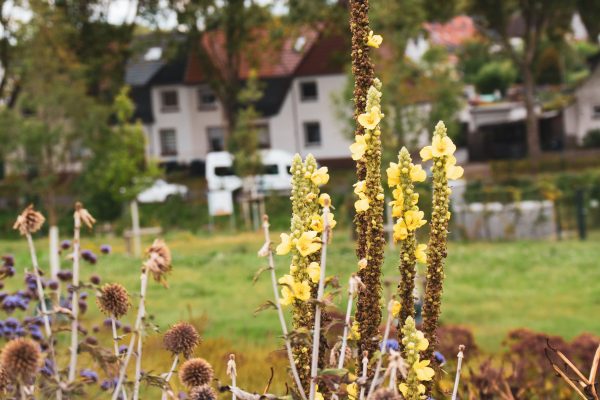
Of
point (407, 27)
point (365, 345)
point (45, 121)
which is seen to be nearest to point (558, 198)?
point (407, 27)

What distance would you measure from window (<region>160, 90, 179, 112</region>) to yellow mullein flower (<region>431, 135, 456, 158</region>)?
2184 inches

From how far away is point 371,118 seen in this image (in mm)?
2838

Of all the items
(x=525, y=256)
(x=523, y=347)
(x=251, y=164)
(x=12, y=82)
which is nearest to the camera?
(x=523, y=347)

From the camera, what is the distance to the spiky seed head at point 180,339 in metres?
2.95

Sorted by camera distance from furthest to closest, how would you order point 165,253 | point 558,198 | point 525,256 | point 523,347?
1. point 558,198
2. point 525,256
3. point 523,347
4. point 165,253

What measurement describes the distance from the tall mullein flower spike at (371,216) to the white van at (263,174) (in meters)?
37.3

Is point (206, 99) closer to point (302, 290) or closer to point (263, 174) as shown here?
point (263, 174)

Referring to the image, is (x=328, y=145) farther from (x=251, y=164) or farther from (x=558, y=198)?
(x=558, y=198)

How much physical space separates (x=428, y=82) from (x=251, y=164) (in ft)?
24.2

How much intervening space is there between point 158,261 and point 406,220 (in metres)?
0.77

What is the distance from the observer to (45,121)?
37.9 metres

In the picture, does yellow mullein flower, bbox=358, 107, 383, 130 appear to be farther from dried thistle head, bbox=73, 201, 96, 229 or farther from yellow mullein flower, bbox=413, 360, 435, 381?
dried thistle head, bbox=73, 201, 96, 229

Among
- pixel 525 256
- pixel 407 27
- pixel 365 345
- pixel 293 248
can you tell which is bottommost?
pixel 525 256

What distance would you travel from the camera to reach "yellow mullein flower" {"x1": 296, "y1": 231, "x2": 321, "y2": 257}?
273cm
